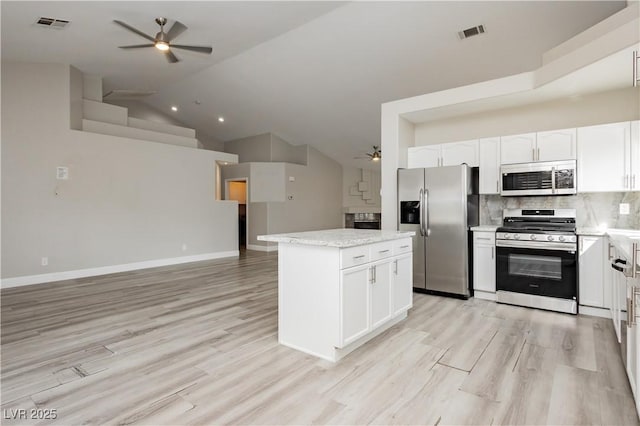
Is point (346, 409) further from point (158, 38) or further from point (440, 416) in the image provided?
point (158, 38)

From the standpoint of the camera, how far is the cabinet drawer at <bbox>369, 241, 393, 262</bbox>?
2.76 m

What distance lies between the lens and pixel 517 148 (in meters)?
4.11

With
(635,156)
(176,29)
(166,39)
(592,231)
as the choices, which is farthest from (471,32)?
(166,39)

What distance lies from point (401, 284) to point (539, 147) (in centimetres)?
247

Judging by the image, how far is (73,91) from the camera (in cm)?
562

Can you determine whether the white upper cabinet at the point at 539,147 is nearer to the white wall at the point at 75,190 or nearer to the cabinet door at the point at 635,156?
the cabinet door at the point at 635,156

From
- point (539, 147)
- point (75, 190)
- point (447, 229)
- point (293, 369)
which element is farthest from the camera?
point (75, 190)

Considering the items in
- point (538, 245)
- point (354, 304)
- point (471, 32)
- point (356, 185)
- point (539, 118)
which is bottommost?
point (354, 304)

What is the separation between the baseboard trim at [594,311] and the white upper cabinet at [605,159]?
4.16 feet

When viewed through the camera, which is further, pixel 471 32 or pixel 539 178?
pixel 471 32

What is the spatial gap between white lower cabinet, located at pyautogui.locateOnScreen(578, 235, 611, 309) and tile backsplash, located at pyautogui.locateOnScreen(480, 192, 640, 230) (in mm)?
596

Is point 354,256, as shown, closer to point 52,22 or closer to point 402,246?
point 402,246

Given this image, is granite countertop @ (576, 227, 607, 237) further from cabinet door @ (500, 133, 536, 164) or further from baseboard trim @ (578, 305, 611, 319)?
cabinet door @ (500, 133, 536, 164)

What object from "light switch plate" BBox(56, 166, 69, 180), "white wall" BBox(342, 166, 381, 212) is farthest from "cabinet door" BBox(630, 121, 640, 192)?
"white wall" BBox(342, 166, 381, 212)
